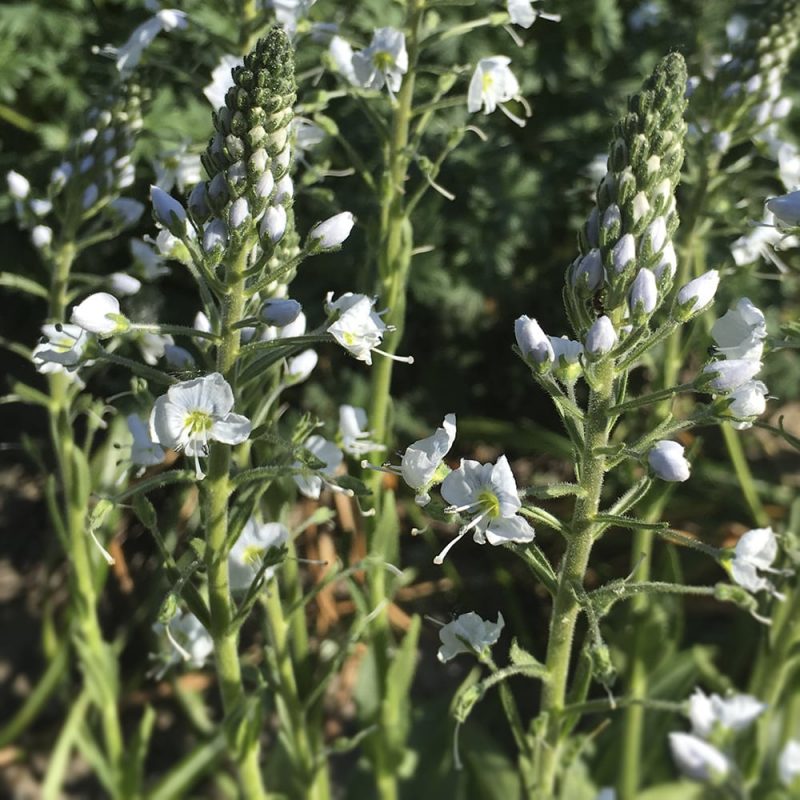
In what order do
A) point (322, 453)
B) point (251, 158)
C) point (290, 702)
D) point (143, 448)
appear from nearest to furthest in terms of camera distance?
1. point (251, 158)
2. point (143, 448)
3. point (322, 453)
4. point (290, 702)

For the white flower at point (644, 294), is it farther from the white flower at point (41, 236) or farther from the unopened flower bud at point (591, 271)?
the white flower at point (41, 236)

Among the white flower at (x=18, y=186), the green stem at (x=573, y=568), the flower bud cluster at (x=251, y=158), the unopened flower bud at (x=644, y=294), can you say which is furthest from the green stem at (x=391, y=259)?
the white flower at (x=18, y=186)

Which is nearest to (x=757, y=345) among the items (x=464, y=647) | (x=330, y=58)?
(x=464, y=647)

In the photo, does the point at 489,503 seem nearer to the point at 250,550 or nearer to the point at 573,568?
the point at 573,568

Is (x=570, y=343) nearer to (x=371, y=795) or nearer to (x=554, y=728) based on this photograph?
(x=554, y=728)

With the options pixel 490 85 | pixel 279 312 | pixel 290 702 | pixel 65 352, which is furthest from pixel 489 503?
pixel 490 85

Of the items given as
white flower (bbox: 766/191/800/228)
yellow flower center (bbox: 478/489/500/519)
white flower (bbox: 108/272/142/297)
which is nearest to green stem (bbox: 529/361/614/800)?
yellow flower center (bbox: 478/489/500/519)
